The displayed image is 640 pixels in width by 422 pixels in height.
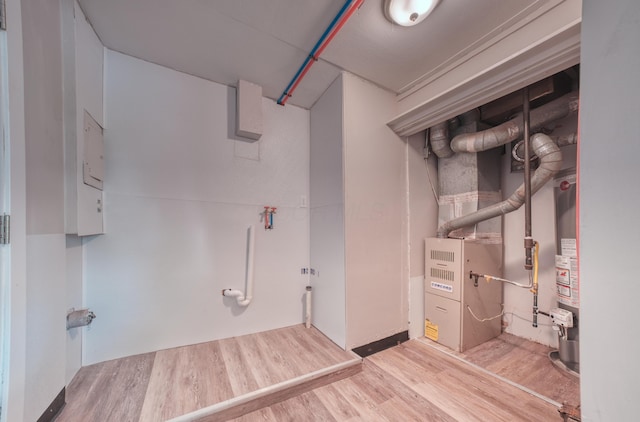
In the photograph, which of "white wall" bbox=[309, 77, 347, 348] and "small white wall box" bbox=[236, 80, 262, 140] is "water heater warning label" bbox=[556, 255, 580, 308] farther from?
"small white wall box" bbox=[236, 80, 262, 140]

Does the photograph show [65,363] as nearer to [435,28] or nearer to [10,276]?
[10,276]

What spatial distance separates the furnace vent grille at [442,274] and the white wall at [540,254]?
80cm

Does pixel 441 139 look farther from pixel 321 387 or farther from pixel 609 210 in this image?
pixel 321 387

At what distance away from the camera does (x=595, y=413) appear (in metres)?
0.86

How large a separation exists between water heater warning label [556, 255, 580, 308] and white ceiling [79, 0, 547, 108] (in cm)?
178

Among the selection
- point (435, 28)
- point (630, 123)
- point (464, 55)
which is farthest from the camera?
point (464, 55)

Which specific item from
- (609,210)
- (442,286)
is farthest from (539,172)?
(442,286)

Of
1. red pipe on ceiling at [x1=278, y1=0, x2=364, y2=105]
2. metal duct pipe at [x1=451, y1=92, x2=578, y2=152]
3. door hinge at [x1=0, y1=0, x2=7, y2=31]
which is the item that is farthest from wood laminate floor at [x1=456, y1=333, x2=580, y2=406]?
door hinge at [x1=0, y1=0, x2=7, y2=31]

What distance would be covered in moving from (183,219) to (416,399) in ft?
7.39

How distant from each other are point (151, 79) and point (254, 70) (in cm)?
87

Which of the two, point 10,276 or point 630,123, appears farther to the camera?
point 10,276

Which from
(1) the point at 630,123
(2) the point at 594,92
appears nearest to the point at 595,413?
(1) the point at 630,123

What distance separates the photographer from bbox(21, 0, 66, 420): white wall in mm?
1046

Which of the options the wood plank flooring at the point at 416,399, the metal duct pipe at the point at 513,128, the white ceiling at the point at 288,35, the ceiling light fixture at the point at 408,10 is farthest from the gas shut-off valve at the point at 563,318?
the ceiling light fixture at the point at 408,10
